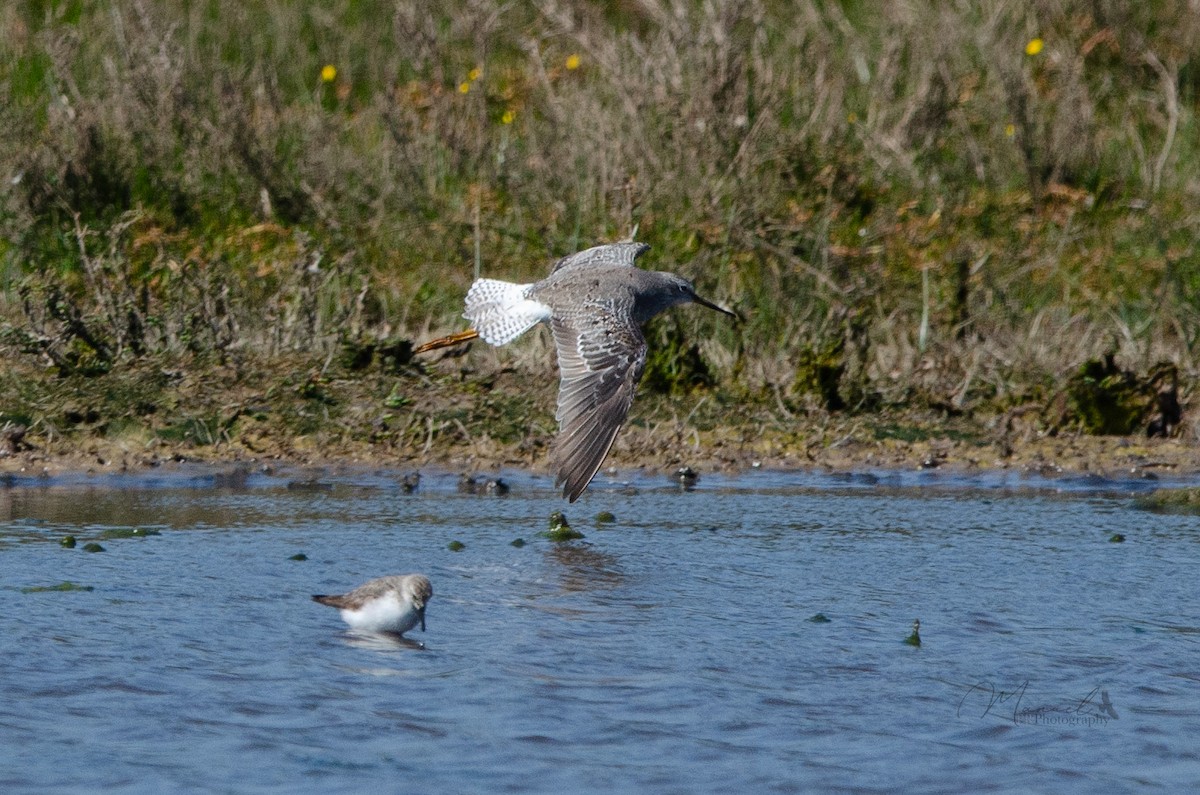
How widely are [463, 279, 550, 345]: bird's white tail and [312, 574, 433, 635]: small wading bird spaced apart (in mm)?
2337

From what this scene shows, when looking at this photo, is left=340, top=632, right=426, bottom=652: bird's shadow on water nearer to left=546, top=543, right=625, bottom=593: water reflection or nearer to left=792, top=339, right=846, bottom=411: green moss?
left=546, top=543, right=625, bottom=593: water reflection

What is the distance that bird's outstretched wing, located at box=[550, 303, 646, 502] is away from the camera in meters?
5.42

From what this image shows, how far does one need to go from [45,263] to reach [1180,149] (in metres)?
6.13

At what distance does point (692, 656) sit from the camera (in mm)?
4199

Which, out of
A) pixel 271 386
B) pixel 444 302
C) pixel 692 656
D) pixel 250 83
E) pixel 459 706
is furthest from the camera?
pixel 250 83

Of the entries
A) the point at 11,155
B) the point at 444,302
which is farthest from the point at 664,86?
the point at 11,155

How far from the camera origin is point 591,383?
19.0 ft

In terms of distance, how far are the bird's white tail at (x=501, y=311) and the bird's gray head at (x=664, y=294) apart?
0.39 meters

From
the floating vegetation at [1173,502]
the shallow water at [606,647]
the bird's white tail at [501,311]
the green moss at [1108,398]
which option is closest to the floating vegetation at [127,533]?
the shallow water at [606,647]

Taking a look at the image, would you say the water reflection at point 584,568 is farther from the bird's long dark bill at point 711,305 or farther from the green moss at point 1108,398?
the green moss at point 1108,398

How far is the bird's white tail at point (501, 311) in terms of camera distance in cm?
665

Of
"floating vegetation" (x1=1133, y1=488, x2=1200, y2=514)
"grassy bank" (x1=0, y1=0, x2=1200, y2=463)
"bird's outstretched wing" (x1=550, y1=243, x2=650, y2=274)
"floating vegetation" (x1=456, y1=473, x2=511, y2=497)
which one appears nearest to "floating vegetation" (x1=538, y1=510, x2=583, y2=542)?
"floating vegetation" (x1=456, y1=473, x2=511, y2=497)

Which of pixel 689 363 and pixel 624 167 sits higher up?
pixel 624 167

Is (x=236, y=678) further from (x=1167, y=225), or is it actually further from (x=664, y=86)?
(x=1167, y=225)
